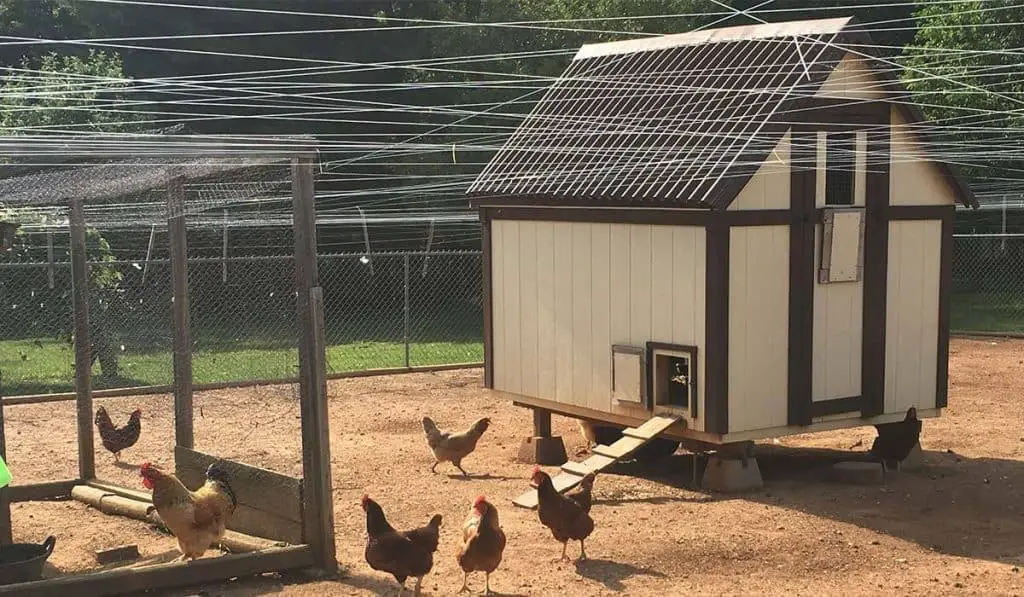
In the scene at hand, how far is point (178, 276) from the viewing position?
7.69m

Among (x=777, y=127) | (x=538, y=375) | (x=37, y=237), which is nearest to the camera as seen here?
(x=777, y=127)

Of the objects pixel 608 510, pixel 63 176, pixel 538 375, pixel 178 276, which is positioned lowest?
pixel 608 510

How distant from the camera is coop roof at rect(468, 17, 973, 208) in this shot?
877cm

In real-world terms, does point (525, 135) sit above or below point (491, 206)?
above

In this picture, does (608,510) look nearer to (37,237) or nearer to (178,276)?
(178,276)

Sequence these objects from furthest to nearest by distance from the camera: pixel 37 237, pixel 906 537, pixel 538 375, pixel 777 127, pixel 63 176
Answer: pixel 37 237 → pixel 538 375 → pixel 777 127 → pixel 63 176 → pixel 906 537

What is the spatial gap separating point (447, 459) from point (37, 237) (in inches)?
416

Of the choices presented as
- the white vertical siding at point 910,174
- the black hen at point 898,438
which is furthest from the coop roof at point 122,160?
the black hen at point 898,438

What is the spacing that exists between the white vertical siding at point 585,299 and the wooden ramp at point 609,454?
1.29ft

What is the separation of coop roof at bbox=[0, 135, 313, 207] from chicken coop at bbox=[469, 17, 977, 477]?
136 inches

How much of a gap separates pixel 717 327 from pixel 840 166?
1.87 meters

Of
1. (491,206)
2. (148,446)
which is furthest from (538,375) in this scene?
(148,446)

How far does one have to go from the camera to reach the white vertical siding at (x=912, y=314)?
31.8 feet

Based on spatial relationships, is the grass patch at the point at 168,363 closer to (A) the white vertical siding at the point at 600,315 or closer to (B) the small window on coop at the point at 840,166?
(A) the white vertical siding at the point at 600,315
